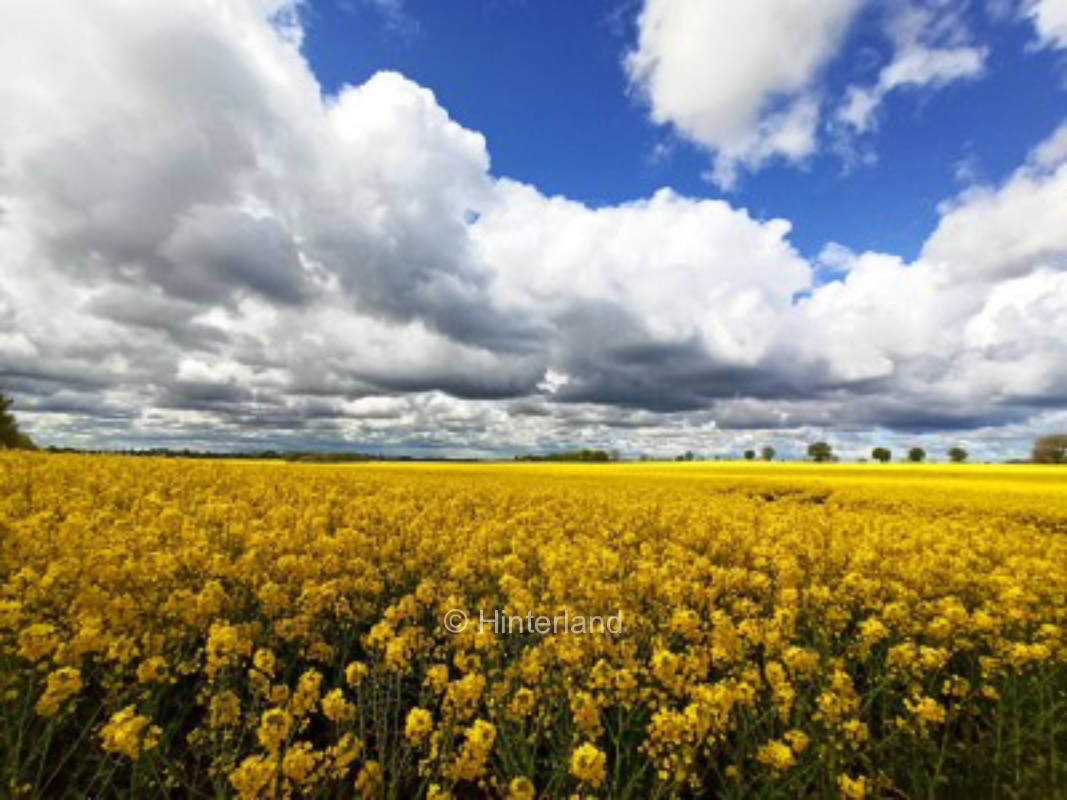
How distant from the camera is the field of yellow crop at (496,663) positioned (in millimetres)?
4066

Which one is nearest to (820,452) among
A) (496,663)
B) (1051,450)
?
(1051,450)

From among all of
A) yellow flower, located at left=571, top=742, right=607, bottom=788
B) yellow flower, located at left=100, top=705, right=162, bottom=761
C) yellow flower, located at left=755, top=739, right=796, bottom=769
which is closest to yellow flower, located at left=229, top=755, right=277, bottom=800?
yellow flower, located at left=100, top=705, right=162, bottom=761

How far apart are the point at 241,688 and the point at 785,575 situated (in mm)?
7556

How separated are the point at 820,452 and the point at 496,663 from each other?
86.2 m

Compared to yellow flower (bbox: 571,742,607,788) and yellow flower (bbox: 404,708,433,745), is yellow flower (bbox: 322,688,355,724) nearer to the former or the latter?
yellow flower (bbox: 404,708,433,745)

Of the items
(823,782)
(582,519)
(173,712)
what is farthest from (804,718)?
(582,519)

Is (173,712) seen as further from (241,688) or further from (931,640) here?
(931,640)

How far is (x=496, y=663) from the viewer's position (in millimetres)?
5656

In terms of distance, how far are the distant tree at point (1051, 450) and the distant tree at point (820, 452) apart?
24.1 meters

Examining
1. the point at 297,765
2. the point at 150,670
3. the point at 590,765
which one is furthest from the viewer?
the point at 150,670

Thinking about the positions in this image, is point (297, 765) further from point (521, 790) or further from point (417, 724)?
point (521, 790)

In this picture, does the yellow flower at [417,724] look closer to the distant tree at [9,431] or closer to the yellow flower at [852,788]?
the yellow flower at [852,788]

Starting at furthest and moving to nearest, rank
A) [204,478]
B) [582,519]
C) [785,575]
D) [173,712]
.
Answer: [204,478] < [582,519] < [785,575] < [173,712]

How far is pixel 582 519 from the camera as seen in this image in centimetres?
1484
